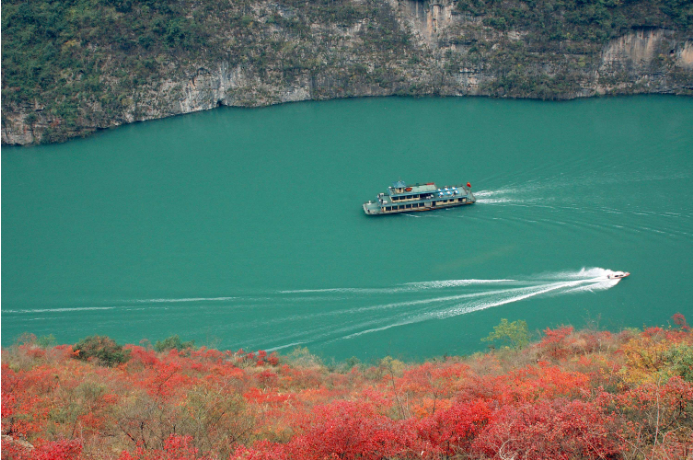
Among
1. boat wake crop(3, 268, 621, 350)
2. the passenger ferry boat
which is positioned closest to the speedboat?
boat wake crop(3, 268, 621, 350)

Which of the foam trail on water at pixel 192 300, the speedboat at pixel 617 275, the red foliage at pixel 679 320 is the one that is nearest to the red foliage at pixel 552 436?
the red foliage at pixel 679 320

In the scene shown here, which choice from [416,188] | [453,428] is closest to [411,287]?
[416,188]

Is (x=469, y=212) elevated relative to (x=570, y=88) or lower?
lower

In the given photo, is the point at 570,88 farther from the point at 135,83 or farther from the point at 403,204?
the point at 135,83

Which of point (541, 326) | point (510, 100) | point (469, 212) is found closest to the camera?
→ point (541, 326)

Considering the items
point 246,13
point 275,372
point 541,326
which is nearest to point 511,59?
point 246,13

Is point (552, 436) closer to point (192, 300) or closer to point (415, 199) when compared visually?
point (192, 300)
